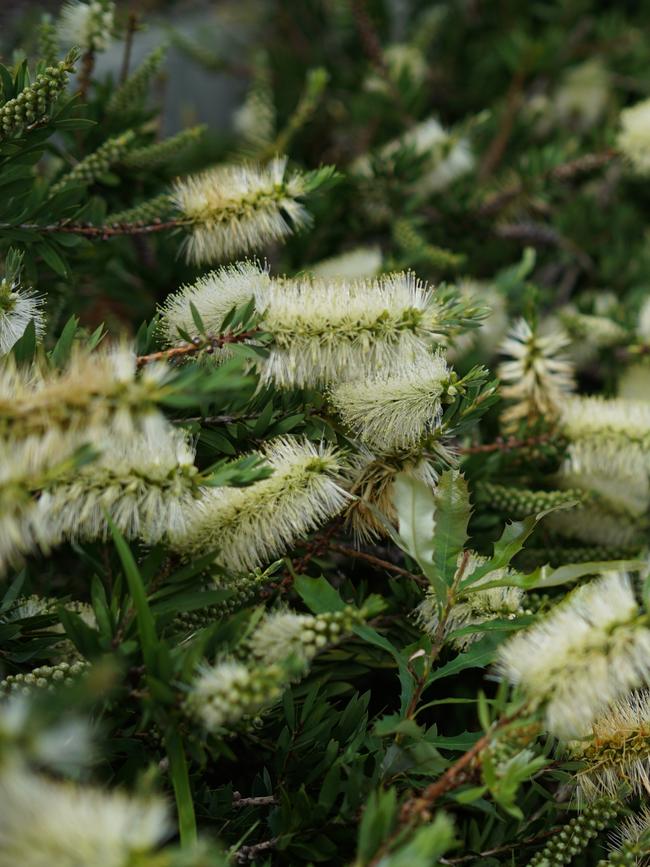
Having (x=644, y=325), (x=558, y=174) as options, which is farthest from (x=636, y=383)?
(x=558, y=174)

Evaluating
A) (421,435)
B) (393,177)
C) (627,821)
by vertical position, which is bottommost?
(627,821)

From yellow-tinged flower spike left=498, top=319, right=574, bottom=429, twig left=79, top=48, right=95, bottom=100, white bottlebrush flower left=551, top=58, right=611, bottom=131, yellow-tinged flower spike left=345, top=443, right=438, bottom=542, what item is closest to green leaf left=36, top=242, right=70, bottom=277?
twig left=79, top=48, right=95, bottom=100

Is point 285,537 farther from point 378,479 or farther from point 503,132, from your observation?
point 503,132

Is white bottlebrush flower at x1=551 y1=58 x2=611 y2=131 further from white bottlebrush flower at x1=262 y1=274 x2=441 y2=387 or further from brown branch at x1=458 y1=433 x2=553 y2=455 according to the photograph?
white bottlebrush flower at x1=262 y1=274 x2=441 y2=387

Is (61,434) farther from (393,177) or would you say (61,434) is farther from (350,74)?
(350,74)

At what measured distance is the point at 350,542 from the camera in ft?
2.47

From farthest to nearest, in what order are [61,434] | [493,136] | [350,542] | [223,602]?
[493,136]
[350,542]
[223,602]
[61,434]

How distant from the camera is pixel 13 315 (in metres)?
0.65

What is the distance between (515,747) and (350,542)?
281mm

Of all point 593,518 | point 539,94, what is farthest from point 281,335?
point 539,94

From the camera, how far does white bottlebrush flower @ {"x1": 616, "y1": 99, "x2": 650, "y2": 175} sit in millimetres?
1141

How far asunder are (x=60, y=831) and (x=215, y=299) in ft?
1.32

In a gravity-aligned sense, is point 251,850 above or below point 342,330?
below

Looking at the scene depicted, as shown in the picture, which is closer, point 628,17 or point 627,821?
point 627,821
